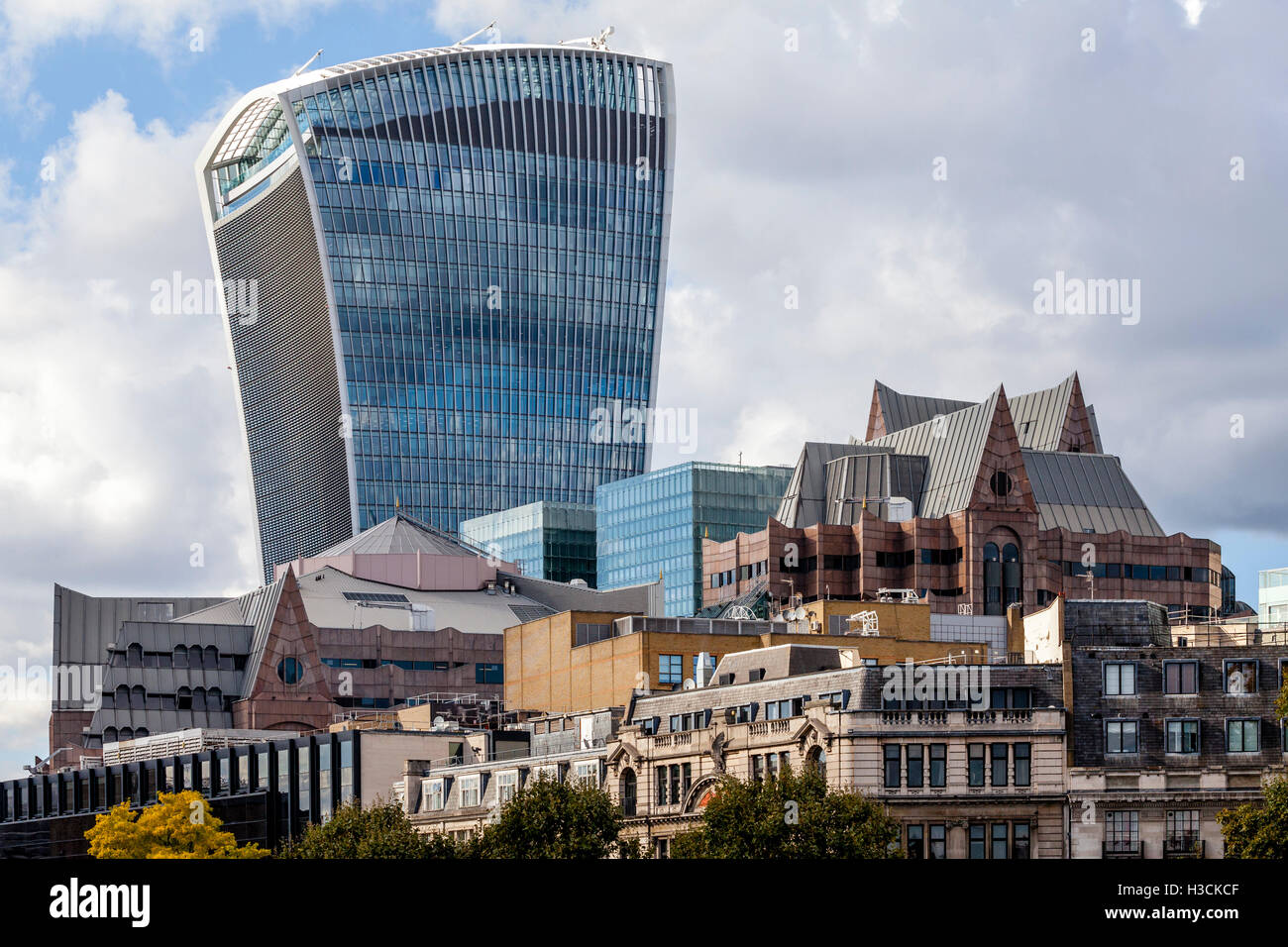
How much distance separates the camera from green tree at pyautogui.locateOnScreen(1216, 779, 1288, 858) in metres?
104

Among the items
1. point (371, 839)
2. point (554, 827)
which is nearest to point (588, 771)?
point (371, 839)

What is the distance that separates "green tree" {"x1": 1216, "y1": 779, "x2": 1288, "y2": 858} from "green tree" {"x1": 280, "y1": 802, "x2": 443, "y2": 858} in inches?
1488

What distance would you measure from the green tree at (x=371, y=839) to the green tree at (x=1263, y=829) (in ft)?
124

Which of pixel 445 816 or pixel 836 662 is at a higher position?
pixel 836 662

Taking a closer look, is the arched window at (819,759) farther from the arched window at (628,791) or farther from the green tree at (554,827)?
the arched window at (628,791)

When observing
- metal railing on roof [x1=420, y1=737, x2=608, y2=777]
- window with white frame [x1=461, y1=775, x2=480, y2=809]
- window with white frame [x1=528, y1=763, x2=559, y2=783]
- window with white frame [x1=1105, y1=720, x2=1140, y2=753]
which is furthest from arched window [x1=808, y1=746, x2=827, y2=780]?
window with white frame [x1=461, y1=775, x2=480, y2=809]

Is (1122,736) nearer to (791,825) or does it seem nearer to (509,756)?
(791,825)

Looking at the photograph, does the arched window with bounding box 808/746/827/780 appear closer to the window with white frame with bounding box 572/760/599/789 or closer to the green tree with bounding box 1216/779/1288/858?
the window with white frame with bounding box 572/760/599/789

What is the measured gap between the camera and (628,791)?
14050 centimetres

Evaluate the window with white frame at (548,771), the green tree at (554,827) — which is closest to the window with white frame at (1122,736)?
the green tree at (554,827)

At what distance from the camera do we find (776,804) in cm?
11512

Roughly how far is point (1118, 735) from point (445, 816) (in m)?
46.8
